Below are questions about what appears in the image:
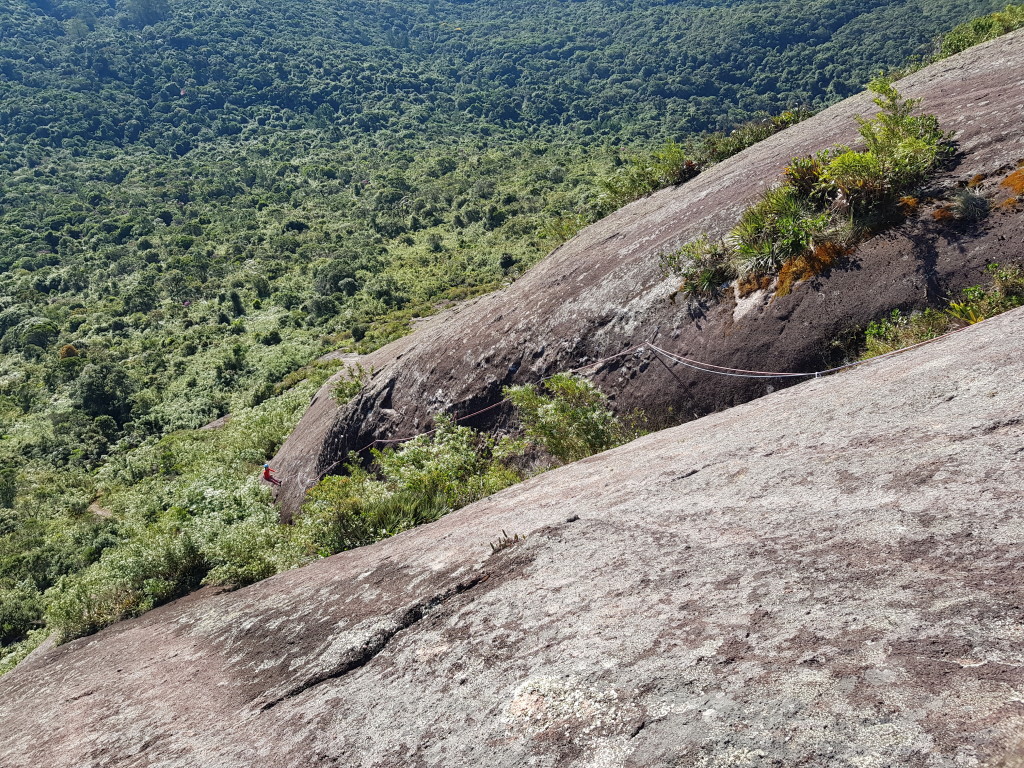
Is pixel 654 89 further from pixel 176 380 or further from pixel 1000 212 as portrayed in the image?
pixel 1000 212

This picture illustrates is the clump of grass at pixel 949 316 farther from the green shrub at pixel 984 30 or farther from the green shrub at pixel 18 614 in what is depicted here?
the green shrub at pixel 18 614

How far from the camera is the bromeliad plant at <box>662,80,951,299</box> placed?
28.6 ft

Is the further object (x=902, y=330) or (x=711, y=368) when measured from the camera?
(x=711, y=368)

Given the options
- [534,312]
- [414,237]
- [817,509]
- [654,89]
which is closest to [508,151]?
Answer: [414,237]

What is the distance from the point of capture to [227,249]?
283 feet

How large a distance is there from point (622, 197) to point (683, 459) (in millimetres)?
14668

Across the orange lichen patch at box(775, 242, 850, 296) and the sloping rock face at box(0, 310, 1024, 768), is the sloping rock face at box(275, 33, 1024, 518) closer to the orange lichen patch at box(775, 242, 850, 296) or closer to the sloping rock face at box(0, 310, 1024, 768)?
the orange lichen patch at box(775, 242, 850, 296)

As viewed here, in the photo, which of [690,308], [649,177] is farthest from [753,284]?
[649,177]

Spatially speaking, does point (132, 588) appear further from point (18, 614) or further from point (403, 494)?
point (18, 614)

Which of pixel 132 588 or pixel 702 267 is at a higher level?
pixel 702 267

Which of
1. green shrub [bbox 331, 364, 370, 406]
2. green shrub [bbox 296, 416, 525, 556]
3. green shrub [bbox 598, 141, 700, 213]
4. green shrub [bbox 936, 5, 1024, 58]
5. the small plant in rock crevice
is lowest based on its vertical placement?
green shrub [bbox 296, 416, 525, 556]

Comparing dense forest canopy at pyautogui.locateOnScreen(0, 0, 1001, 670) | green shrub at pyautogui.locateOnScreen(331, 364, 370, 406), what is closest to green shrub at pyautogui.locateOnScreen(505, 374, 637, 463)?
dense forest canopy at pyautogui.locateOnScreen(0, 0, 1001, 670)

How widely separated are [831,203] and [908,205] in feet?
3.40

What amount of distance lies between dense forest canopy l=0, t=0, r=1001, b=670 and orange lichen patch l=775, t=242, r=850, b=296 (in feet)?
26.1
